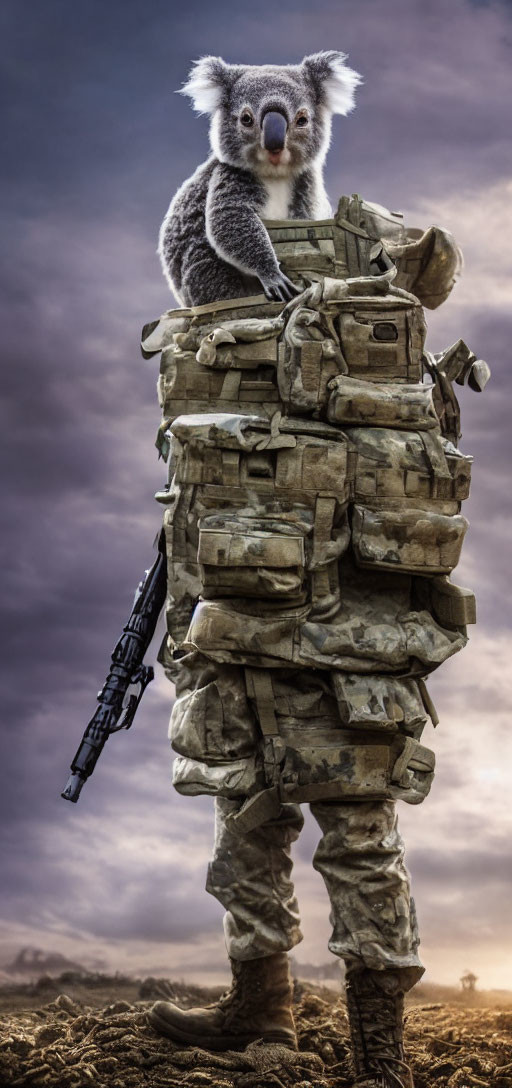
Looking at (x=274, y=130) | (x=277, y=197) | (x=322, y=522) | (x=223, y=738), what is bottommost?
(x=223, y=738)

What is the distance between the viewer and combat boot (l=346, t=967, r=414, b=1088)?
6246 mm

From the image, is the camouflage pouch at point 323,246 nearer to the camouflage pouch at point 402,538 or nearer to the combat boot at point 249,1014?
the camouflage pouch at point 402,538

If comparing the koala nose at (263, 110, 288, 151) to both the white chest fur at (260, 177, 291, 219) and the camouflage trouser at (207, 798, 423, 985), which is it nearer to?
the white chest fur at (260, 177, 291, 219)

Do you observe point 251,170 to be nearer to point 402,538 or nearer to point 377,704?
point 402,538

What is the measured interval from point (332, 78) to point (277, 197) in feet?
2.14

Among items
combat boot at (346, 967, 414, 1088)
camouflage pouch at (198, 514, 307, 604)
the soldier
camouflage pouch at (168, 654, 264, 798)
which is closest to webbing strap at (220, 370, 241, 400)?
the soldier

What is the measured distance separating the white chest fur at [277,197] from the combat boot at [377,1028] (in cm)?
355

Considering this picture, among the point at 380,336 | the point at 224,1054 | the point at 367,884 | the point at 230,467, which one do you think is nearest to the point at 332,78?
the point at 380,336

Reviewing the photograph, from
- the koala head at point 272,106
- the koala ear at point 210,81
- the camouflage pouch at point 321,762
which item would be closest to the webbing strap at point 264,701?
the camouflage pouch at point 321,762

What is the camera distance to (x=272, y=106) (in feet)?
21.8

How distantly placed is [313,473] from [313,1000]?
11.4ft

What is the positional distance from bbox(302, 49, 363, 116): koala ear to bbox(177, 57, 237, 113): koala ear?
39cm

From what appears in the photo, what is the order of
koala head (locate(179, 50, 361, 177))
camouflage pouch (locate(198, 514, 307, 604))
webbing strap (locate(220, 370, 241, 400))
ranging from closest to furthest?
camouflage pouch (locate(198, 514, 307, 604)) < webbing strap (locate(220, 370, 241, 400)) < koala head (locate(179, 50, 361, 177))

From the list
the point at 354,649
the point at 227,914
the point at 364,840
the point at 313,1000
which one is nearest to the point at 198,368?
the point at 354,649
